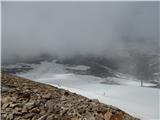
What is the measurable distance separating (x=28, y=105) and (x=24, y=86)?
13.9 feet

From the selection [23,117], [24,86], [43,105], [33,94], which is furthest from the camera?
[24,86]

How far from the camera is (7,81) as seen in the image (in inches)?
1017

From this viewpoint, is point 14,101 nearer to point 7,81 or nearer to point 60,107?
point 60,107

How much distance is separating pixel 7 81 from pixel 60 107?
597cm

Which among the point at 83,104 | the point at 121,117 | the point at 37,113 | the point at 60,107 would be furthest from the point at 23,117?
the point at 121,117

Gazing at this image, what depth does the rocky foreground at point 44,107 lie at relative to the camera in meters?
20.5

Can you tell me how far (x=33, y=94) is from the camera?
2341 cm

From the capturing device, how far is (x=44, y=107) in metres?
21.7

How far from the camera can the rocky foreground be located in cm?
2055

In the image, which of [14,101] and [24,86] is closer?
[14,101]

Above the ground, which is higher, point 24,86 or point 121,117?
point 24,86

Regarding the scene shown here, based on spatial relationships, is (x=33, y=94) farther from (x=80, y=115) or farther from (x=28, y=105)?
(x=80, y=115)

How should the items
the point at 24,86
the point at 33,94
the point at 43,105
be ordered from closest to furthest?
1. the point at 43,105
2. the point at 33,94
3. the point at 24,86

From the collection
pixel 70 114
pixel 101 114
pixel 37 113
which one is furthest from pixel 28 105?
pixel 101 114
